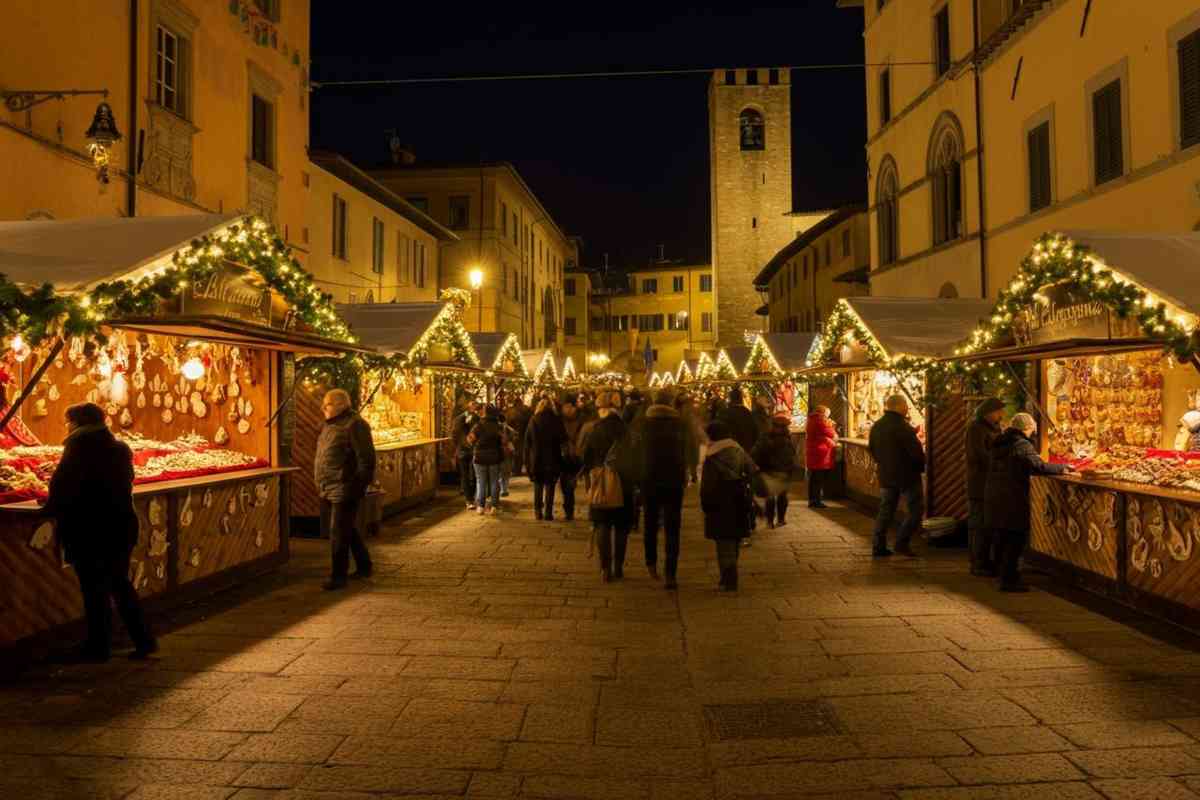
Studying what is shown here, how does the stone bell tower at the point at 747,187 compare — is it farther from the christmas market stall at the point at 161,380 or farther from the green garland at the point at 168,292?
the green garland at the point at 168,292

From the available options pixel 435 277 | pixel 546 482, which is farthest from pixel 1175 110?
pixel 435 277

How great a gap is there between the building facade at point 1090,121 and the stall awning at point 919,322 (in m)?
2.59

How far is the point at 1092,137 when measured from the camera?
53.7 ft

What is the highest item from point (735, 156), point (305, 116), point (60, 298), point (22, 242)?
point (735, 156)

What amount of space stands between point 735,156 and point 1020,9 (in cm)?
4637

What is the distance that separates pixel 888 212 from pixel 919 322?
1454cm

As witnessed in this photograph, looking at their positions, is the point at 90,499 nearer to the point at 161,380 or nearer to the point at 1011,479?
the point at 161,380

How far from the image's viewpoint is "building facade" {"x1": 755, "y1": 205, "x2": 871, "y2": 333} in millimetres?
36531

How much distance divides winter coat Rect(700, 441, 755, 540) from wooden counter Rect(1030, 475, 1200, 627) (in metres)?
2.95

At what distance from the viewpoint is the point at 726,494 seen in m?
8.83

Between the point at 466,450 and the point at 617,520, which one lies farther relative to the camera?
the point at 466,450

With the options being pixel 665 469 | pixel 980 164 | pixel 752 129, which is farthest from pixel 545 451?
pixel 752 129

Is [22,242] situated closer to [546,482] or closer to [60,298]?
[60,298]

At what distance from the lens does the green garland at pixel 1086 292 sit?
728 centimetres
